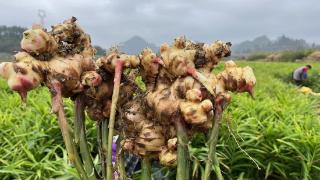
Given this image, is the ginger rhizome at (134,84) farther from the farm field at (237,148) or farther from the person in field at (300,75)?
the person in field at (300,75)

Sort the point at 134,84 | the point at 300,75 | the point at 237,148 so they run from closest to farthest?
the point at 134,84, the point at 237,148, the point at 300,75

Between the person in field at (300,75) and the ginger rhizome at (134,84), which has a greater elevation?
the ginger rhizome at (134,84)

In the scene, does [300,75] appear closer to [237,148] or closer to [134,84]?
[237,148]

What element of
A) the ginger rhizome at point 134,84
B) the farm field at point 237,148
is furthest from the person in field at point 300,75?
the ginger rhizome at point 134,84

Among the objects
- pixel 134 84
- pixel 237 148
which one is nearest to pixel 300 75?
pixel 237 148

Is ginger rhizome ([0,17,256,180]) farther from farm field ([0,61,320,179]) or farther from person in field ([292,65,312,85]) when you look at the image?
person in field ([292,65,312,85])

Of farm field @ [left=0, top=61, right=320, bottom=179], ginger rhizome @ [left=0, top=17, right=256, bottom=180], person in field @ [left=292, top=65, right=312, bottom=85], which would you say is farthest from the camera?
person in field @ [left=292, top=65, right=312, bottom=85]

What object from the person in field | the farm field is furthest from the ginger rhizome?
the person in field

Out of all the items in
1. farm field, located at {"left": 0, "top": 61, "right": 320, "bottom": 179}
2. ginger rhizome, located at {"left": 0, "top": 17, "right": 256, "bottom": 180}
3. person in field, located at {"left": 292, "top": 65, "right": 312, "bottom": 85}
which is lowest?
person in field, located at {"left": 292, "top": 65, "right": 312, "bottom": 85}

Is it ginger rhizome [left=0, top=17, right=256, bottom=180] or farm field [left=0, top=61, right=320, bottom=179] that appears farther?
farm field [left=0, top=61, right=320, bottom=179]

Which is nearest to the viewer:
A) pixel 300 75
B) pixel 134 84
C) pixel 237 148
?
pixel 134 84

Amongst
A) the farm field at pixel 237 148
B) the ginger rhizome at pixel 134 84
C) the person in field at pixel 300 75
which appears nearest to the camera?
the ginger rhizome at pixel 134 84

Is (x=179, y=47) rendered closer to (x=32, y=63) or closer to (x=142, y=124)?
(x=142, y=124)

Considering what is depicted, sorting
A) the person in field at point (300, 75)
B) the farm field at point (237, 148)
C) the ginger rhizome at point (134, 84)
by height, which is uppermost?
the ginger rhizome at point (134, 84)
